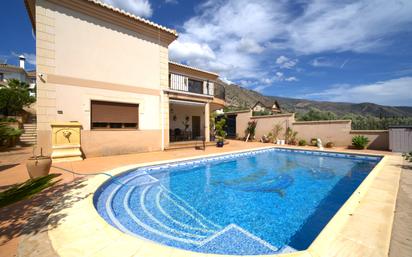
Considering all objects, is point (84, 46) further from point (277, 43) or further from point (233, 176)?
point (277, 43)

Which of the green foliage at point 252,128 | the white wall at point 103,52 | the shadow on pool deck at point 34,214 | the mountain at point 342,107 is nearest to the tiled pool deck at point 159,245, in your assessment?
the shadow on pool deck at point 34,214

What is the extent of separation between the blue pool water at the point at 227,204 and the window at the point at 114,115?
14.2 feet

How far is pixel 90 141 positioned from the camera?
377 inches

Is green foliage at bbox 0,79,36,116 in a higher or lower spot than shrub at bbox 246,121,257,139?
higher

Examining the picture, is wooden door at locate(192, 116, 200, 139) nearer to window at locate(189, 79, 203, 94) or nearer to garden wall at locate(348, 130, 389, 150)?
window at locate(189, 79, 203, 94)

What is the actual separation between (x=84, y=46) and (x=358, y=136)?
63.8ft

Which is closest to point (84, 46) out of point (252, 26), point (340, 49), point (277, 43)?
point (252, 26)

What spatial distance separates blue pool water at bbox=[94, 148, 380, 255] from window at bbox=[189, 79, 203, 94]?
10.0 meters

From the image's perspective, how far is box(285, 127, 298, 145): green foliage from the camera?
56.2 feet

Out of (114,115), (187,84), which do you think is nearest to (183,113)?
(187,84)

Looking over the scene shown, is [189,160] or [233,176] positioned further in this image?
[189,160]

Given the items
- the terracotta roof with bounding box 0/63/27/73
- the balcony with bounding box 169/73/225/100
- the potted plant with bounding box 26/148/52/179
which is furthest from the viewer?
the terracotta roof with bounding box 0/63/27/73

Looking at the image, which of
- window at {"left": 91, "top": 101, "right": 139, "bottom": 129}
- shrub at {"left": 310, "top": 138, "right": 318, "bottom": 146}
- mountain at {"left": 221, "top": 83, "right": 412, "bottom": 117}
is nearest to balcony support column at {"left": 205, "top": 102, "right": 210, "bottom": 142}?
window at {"left": 91, "top": 101, "right": 139, "bottom": 129}

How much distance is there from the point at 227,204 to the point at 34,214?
4.33 m
